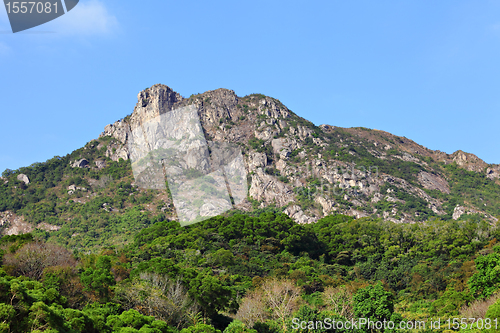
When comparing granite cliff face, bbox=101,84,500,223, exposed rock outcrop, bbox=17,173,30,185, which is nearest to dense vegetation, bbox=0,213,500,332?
granite cliff face, bbox=101,84,500,223

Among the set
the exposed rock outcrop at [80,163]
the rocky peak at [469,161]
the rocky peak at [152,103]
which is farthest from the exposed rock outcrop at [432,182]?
the exposed rock outcrop at [80,163]

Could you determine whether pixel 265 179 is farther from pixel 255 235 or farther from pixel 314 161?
pixel 255 235

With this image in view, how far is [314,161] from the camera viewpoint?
4306 inches

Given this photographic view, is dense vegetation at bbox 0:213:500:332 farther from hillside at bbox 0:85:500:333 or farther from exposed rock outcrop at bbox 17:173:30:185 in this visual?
exposed rock outcrop at bbox 17:173:30:185

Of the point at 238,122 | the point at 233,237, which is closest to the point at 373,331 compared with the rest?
the point at 233,237

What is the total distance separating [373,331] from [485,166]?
11676cm

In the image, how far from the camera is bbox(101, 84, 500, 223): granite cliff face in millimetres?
96438

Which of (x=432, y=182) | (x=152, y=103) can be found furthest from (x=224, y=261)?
(x=432, y=182)

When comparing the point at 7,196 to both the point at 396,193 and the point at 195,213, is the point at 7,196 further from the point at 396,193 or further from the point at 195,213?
the point at 396,193

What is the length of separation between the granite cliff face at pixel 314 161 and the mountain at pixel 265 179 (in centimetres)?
31

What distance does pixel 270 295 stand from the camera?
1326 inches

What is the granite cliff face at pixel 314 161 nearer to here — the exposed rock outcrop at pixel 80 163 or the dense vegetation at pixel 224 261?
the dense vegetation at pixel 224 261

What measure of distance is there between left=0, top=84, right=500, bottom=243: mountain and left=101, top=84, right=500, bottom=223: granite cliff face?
31 cm

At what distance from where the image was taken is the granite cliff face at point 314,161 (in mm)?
96438
